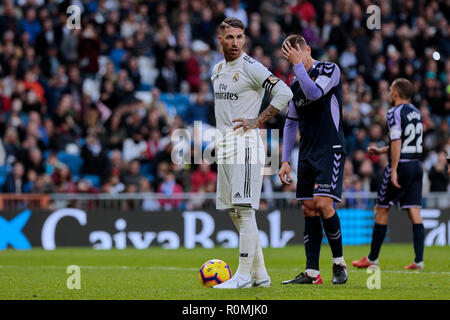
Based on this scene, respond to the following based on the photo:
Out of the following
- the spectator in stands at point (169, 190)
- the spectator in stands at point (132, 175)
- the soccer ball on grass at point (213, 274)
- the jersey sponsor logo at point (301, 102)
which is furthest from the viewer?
the spectator in stands at point (132, 175)

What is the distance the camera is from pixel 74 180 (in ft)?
60.0

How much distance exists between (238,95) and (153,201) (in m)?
9.83

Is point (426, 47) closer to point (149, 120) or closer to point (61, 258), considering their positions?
point (149, 120)

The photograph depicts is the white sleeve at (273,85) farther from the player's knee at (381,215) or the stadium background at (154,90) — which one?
the stadium background at (154,90)

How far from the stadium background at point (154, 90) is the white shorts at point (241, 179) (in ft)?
30.8

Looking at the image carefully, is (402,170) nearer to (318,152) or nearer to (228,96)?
(318,152)

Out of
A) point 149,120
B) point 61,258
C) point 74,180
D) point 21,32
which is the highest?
point 21,32

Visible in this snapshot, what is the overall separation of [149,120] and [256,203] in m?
11.3

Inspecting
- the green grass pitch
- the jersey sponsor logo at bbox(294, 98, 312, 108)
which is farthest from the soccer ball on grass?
the jersey sponsor logo at bbox(294, 98, 312, 108)

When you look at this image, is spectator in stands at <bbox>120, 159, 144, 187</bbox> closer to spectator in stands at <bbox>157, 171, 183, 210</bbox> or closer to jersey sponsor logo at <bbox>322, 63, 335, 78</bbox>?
spectator in stands at <bbox>157, 171, 183, 210</bbox>

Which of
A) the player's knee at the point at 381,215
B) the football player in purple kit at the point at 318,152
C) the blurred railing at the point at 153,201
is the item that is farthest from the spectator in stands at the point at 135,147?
the football player in purple kit at the point at 318,152

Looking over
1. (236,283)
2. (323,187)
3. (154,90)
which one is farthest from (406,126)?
(154,90)

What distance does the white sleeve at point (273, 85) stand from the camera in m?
8.12
